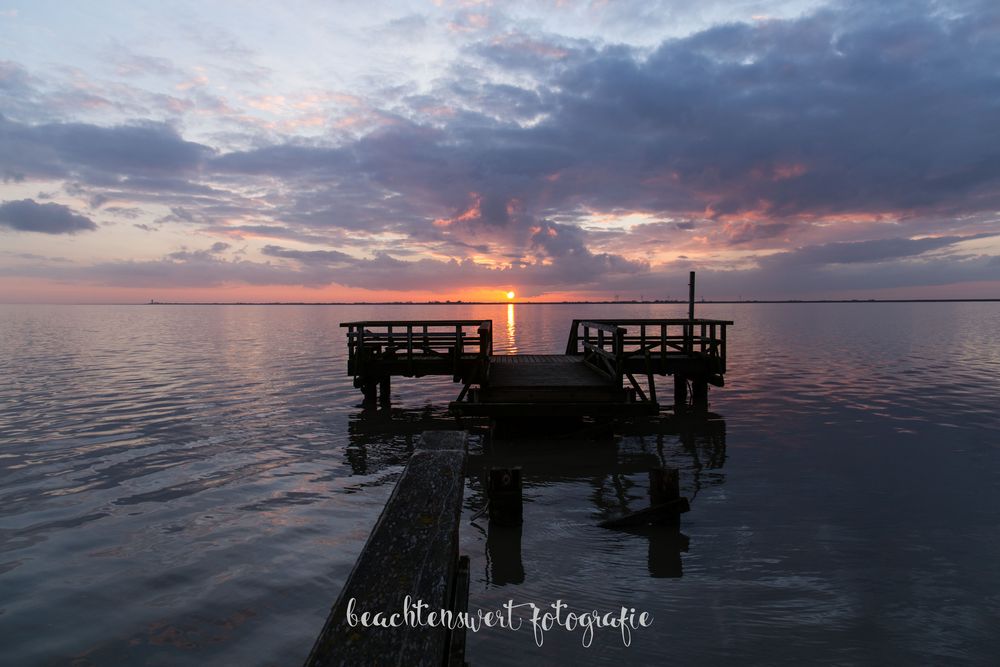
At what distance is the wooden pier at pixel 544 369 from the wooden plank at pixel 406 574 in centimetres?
939

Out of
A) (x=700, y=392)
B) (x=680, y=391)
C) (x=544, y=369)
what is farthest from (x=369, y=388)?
(x=700, y=392)

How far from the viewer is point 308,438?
48.9 feet

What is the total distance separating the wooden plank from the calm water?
104 inches

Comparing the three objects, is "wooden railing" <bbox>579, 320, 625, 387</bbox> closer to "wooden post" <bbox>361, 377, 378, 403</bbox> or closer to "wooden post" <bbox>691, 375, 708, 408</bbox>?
"wooden post" <bbox>691, 375, 708, 408</bbox>

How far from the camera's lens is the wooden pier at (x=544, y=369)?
13.7 metres

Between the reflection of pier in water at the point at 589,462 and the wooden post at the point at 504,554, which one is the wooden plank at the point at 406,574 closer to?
the wooden post at the point at 504,554

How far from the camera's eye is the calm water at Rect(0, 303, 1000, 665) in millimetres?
5766

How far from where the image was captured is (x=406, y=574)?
2.94m

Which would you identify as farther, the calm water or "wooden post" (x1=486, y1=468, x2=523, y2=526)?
"wooden post" (x1=486, y1=468, x2=523, y2=526)

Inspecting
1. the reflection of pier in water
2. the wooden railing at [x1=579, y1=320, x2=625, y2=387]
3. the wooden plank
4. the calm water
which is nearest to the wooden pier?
the wooden railing at [x1=579, y1=320, x2=625, y2=387]

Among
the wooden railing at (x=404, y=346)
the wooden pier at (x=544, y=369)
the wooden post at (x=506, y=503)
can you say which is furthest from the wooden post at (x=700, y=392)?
the wooden post at (x=506, y=503)

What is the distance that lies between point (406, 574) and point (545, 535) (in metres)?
5.76
